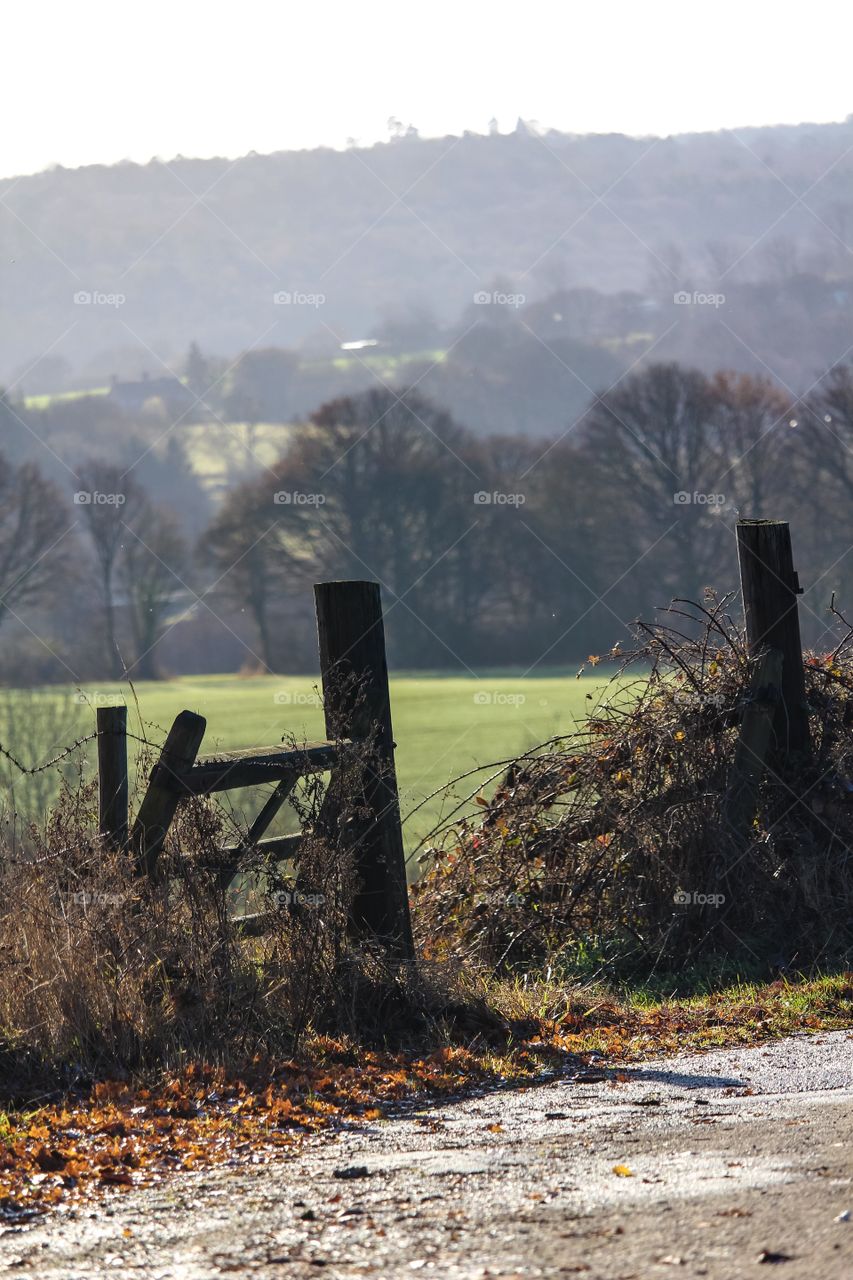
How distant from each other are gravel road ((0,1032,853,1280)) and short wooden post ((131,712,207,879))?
2091 mm

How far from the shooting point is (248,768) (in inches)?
300

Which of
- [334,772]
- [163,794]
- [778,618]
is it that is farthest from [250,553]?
[163,794]

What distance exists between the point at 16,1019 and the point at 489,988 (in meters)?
2.81

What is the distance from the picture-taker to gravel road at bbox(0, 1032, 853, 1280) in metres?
4.01

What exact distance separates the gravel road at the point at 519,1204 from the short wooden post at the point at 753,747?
3517 mm

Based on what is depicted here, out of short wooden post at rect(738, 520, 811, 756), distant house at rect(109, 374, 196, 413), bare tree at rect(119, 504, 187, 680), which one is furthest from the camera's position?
distant house at rect(109, 374, 196, 413)

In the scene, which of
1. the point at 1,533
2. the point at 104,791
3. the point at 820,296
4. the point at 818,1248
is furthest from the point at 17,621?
the point at 820,296

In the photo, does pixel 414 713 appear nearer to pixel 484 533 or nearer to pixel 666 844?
pixel 484 533

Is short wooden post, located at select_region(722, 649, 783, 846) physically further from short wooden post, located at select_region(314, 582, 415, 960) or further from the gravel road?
the gravel road

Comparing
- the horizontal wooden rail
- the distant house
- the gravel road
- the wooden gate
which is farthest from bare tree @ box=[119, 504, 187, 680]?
the gravel road

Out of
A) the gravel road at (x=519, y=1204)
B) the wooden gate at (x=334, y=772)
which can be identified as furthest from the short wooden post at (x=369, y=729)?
the gravel road at (x=519, y=1204)

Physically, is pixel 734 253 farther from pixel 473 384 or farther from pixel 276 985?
pixel 276 985

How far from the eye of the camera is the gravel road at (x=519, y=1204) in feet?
13.2

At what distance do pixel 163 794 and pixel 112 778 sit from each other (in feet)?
1.99
